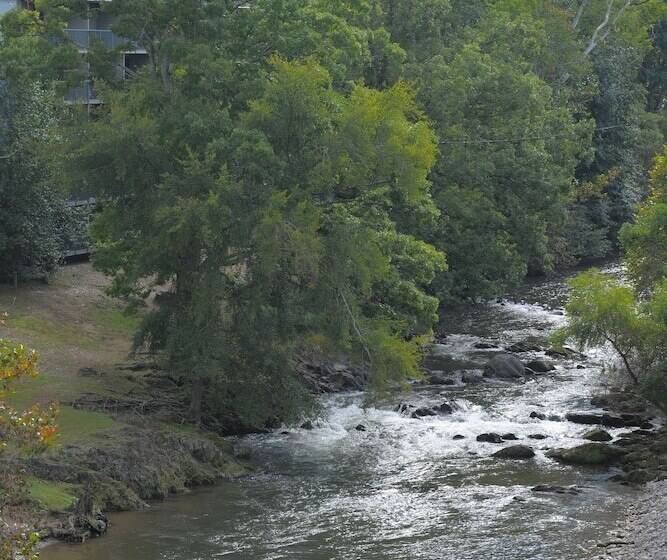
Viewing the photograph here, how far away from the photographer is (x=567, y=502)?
2917 centimetres

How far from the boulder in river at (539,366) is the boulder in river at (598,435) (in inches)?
353

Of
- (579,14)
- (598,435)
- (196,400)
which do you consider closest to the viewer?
(598,435)

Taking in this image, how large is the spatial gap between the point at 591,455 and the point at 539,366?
11529 mm

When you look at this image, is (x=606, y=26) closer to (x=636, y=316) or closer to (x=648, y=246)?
(x=648, y=246)

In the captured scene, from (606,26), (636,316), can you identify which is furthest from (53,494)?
(606,26)

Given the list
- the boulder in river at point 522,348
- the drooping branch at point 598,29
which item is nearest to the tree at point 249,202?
the boulder in river at point 522,348

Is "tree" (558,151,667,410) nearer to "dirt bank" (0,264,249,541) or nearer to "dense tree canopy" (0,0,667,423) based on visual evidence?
"dense tree canopy" (0,0,667,423)

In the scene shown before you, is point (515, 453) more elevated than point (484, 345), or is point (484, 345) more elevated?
point (484, 345)

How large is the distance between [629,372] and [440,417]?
20.8ft

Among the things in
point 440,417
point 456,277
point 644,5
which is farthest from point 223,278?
point 644,5

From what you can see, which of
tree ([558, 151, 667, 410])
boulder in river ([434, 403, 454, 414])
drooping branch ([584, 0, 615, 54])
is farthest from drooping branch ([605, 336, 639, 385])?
drooping branch ([584, 0, 615, 54])

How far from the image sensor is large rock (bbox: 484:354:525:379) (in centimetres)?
4347

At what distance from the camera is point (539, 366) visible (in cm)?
4434

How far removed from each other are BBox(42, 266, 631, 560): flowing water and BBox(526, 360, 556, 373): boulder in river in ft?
7.44
